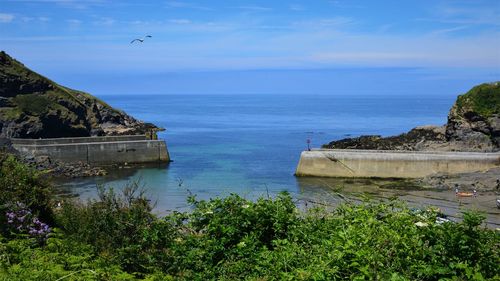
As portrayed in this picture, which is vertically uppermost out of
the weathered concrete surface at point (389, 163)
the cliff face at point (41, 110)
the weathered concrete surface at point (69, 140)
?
the cliff face at point (41, 110)

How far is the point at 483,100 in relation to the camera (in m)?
49.7

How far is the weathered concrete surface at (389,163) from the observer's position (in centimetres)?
3784

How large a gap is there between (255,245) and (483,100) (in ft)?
153

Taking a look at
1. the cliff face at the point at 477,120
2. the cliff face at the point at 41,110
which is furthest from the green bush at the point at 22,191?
the cliff face at the point at 41,110

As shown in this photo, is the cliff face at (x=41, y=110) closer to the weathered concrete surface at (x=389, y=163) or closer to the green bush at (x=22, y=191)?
the weathered concrete surface at (x=389, y=163)

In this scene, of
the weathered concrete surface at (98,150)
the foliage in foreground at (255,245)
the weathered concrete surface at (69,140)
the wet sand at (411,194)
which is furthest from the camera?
the weathered concrete surface at (69,140)

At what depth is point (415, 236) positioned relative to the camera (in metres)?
6.91

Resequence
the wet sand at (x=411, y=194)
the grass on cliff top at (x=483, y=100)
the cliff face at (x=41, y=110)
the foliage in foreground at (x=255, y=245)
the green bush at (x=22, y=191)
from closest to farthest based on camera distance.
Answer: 1. the foliage in foreground at (x=255, y=245)
2. the green bush at (x=22, y=191)
3. the wet sand at (x=411, y=194)
4. the grass on cliff top at (x=483, y=100)
5. the cliff face at (x=41, y=110)

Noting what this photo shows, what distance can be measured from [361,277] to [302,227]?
2303 millimetres

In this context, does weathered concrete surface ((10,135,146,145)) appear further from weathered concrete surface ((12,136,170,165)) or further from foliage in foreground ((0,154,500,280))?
foliage in foreground ((0,154,500,280))

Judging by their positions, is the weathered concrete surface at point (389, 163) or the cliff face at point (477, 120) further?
the cliff face at point (477, 120)

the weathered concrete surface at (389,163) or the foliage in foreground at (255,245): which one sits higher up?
the foliage in foreground at (255,245)

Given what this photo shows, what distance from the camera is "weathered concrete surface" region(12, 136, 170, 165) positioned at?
44750mm

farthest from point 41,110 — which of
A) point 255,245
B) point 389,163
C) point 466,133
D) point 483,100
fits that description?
point 255,245
